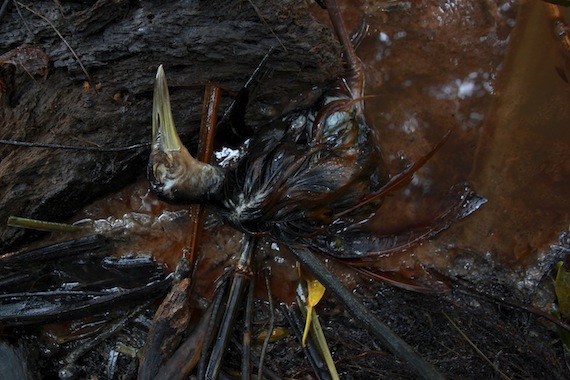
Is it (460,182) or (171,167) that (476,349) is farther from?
(171,167)

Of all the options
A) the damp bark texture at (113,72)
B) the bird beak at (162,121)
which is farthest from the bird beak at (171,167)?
the damp bark texture at (113,72)

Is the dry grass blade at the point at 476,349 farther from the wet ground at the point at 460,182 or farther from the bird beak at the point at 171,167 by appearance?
the bird beak at the point at 171,167

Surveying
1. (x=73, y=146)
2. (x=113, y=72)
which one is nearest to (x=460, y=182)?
(x=113, y=72)

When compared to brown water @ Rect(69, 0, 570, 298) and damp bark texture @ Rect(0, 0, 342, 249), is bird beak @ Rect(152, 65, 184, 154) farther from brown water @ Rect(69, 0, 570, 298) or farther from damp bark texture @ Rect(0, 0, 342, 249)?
brown water @ Rect(69, 0, 570, 298)

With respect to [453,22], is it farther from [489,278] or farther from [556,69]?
[489,278]

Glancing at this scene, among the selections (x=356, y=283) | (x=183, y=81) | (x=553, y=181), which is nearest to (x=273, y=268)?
(x=356, y=283)

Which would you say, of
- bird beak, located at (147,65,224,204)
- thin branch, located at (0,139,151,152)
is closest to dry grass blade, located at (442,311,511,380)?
bird beak, located at (147,65,224,204)
